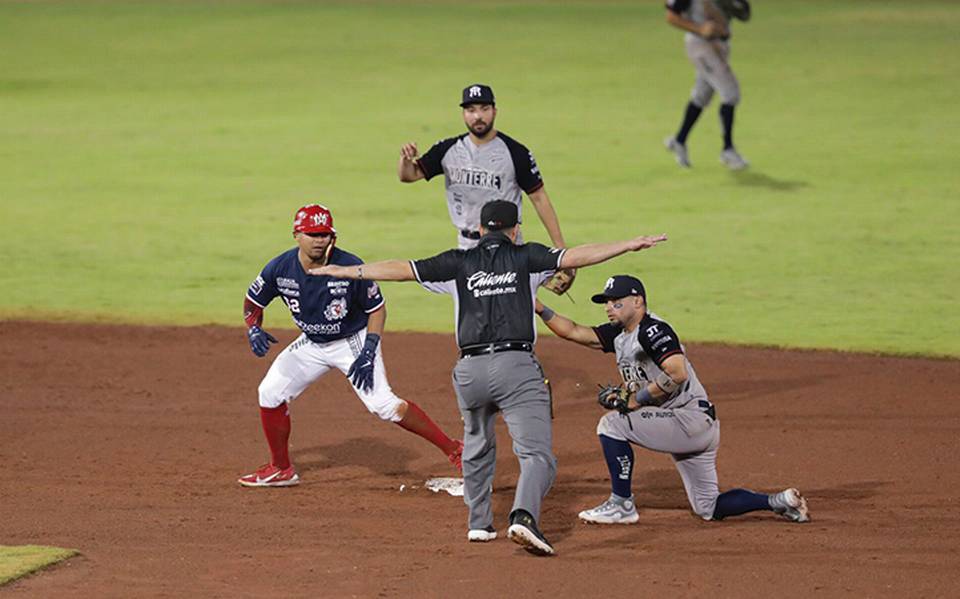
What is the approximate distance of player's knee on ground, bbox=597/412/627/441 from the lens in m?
8.85

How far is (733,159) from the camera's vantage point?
66.9 feet

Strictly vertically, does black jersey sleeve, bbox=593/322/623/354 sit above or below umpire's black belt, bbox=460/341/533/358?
below

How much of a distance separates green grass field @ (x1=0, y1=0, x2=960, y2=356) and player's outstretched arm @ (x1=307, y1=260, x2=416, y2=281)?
18.5 ft

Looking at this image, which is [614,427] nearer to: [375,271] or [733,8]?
[375,271]

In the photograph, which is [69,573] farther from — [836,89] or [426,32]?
[426,32]

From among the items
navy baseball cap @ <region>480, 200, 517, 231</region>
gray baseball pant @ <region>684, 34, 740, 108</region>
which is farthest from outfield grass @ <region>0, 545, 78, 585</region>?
gray baseball pant @ <region>684, 34, 740, 108</region>

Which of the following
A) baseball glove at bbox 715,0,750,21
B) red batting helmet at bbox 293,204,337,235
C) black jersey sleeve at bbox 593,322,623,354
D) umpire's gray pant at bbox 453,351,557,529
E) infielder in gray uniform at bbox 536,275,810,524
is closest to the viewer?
umpire's gray pant at bbox 453,351,557,529

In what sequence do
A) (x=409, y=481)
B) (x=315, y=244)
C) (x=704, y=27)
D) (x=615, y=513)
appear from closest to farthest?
1. (x=615, y=513)
2. (x=315, y=244)
3. (x=409, y=481)
4. (x=704, y=27)

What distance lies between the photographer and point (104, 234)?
17.9 metres

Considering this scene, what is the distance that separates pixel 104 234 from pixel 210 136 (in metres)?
5.69

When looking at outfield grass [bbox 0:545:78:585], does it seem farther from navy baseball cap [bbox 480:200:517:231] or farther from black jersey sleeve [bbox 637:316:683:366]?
black jersey sleeve [bbox 637:316:683:366]

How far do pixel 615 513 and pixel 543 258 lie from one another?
1.57 m

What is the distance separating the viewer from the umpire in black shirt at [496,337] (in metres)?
8.33

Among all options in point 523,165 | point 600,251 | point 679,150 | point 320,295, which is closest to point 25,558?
point 320,295
